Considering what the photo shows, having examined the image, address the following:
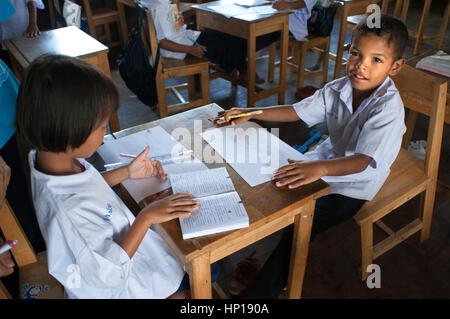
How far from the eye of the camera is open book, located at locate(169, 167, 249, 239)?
0.89m

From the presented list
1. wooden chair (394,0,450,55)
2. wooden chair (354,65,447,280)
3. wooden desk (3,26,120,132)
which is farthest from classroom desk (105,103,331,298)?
wooden chair (394,0,450,55)

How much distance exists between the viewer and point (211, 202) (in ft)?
3.20

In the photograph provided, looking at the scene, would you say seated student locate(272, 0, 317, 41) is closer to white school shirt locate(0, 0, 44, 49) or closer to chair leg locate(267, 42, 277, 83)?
chair leg locate(267, 42, 277, 83)


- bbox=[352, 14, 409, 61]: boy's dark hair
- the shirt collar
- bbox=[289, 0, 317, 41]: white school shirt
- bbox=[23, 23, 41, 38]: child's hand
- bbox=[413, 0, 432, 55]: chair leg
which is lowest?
bbox=[413, 0, 432, 55]: chair leg

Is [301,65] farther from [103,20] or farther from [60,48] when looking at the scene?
[103,20]

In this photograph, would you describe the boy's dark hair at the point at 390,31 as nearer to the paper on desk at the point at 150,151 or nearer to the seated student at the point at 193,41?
the paper on desk at the point at 150,151

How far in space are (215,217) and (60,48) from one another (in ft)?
5.84

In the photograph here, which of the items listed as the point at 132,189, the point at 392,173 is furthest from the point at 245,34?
the point at 132,189

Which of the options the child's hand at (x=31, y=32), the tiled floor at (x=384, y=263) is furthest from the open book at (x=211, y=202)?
the child's hand at (x=31, y=32)

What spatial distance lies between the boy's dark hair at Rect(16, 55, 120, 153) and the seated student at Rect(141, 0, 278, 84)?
195cm

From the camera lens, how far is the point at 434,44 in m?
4.35

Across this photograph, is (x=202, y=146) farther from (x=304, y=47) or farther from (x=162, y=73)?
(x=304, y=47)
